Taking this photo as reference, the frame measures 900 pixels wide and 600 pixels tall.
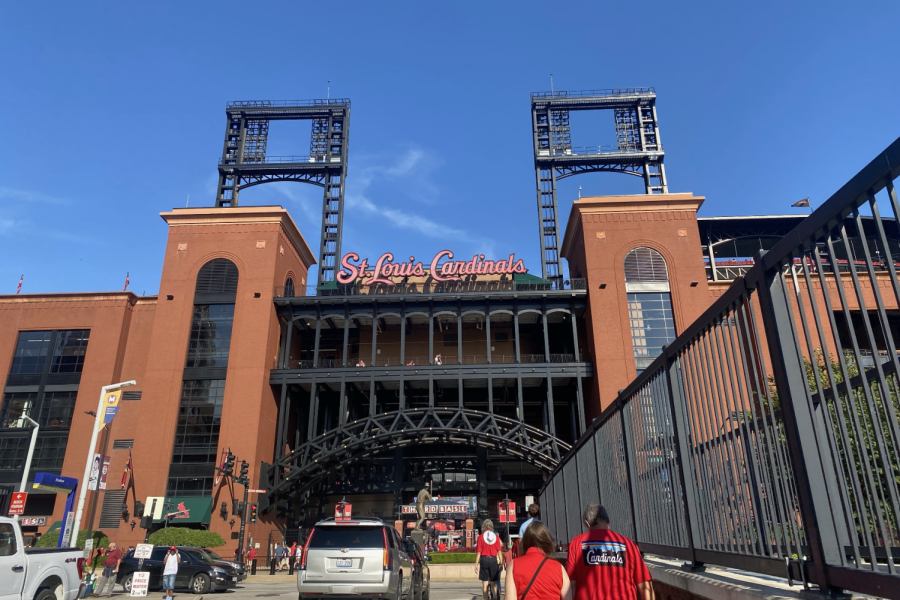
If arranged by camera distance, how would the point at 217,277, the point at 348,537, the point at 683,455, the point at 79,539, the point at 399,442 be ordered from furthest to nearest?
the point at 217,277
the point at 399,442
the point at 79,539
the point at 348,537
the point at 683,455

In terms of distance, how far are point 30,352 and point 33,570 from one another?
3944 centimetres

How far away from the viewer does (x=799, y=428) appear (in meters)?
3.83

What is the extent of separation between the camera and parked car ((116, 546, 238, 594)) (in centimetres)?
2162

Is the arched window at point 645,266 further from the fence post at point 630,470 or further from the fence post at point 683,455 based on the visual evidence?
the fence post at point 683,455

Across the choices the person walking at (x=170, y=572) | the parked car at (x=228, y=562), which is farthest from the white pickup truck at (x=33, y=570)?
the parked car at (x=228, y=562)

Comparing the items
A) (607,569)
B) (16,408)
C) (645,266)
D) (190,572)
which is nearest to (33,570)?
(607,569)

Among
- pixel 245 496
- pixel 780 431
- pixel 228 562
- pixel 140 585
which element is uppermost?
pixel 245 496

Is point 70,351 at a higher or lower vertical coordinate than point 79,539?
higher

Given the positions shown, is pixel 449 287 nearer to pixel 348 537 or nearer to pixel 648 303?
pixel 648 303

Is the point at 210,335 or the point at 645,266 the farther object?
the point at 645,266

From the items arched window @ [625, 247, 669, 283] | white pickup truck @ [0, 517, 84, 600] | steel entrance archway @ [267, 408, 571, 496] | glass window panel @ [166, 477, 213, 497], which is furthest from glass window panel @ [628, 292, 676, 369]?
white pickup truck @ [0, 517, 84, 600]

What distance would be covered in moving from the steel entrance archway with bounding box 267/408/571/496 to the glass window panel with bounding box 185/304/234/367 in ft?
26.0

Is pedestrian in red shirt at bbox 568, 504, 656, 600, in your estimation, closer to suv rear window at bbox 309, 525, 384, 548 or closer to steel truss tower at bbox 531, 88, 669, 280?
suv rear window at bbox 309, 525, 384, 548

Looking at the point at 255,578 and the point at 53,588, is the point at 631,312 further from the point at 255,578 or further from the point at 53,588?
the point at 53,588
